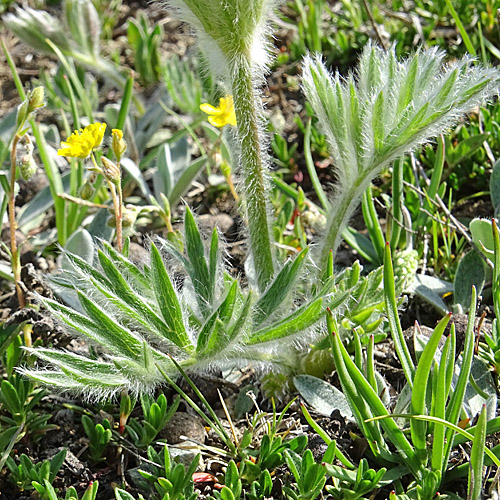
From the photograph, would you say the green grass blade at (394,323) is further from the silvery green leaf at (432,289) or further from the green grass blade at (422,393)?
the silvery green leaf at (432,289)

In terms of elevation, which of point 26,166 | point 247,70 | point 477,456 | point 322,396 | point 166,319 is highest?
point 247,70

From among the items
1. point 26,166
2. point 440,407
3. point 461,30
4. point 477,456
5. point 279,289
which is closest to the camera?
point 477,456

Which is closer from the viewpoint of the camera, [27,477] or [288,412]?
[27,477]

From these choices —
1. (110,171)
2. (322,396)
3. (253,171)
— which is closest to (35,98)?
(110,171)

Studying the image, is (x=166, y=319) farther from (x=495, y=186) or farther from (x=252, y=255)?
(x=495, y=186)

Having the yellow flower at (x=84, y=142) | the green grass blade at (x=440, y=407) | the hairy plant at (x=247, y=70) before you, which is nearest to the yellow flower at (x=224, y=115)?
the hairy plant at (x=247, y=70)

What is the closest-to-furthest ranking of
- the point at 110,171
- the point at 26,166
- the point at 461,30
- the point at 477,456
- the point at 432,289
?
the point at 477,456
the point at 110,171
the point at 26,166
the point at 432,289
the point at 461,30

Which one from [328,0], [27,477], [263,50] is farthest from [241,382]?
[328,0]

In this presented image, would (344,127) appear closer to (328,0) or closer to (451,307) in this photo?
(451,307)

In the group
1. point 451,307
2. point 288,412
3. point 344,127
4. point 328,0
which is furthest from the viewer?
point 328,0

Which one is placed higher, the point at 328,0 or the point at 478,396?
the point at 328,0
